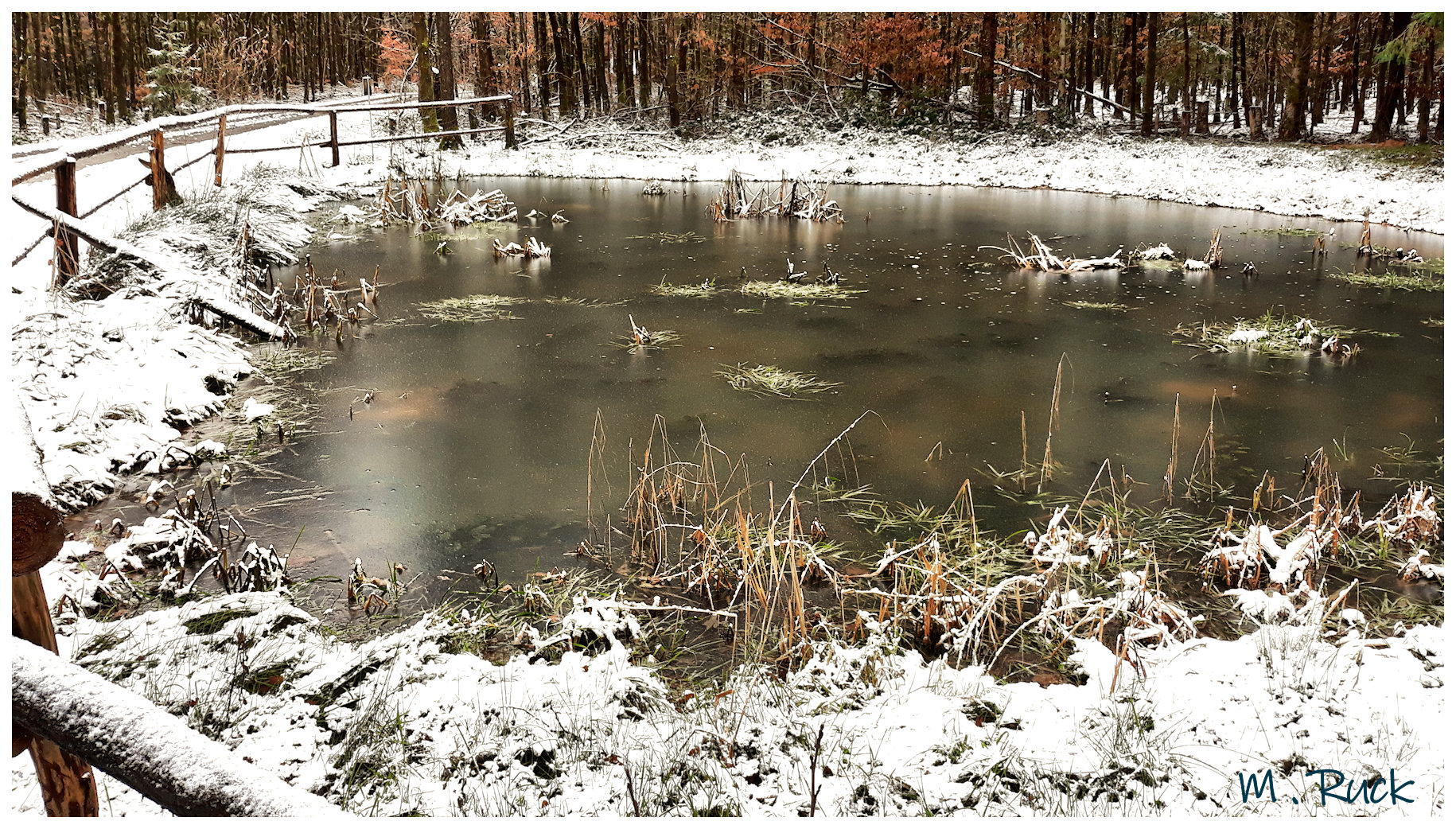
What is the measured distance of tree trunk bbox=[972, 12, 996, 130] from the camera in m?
25.9

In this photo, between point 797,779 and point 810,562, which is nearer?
point 797,779

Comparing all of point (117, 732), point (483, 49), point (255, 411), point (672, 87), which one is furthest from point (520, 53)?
point (117, 732)

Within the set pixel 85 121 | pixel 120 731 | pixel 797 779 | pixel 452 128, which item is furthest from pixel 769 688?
pixel 85 121

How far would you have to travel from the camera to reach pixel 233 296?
9.09m

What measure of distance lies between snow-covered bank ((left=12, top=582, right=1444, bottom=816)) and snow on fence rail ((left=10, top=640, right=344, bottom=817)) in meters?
1.49

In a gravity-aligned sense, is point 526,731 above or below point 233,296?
below

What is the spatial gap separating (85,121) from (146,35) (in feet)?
16.3

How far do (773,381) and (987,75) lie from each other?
72.2 ft

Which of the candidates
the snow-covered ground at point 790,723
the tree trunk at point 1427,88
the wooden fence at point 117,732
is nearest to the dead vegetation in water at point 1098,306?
the snow-covered ground at point 790,723

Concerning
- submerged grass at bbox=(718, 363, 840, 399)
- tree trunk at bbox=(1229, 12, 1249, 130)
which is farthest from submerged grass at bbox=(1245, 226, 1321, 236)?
tree trunk at bbox=(1229, 12, 1249, 130)

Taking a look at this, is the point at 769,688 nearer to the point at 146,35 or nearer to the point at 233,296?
the point at 233,296

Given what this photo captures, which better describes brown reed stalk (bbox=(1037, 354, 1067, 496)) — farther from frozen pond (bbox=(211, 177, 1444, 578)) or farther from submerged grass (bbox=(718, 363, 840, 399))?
submerged grass (bbox=(718, 363, 840, 399))

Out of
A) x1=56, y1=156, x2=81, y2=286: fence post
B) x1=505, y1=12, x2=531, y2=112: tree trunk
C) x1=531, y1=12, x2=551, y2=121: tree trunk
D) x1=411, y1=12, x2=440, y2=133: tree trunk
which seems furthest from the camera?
x1=505, y1=12, x2=531, y2=112: tree trunk

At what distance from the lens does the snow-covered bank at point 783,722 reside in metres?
3.15
